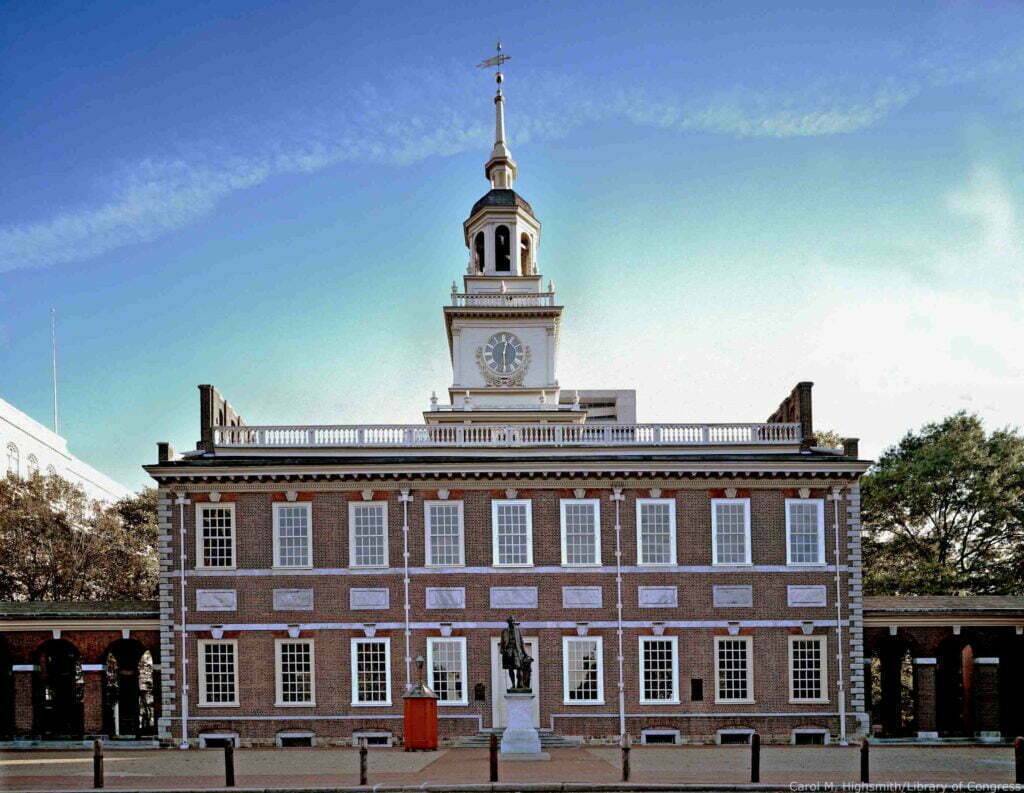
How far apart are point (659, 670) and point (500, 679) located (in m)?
4.91

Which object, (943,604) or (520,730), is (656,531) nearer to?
(520,730)

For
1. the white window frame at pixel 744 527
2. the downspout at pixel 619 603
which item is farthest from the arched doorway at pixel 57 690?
the white window frame at pixel 744 527

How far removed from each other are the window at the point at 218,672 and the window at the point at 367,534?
4567 millimetres

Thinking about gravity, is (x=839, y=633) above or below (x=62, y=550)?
below

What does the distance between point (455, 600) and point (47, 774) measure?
13224mm

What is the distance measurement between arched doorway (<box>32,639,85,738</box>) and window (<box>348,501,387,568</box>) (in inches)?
375

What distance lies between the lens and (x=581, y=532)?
38000 millimetres

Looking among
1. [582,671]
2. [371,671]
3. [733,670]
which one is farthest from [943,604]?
[371,671]

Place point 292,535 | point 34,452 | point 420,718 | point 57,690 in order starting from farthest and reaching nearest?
point 34,452 < point 57,690 < point 292,535 < point 420,718

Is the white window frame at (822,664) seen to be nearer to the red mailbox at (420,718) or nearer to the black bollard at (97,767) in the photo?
the red mailbox at (420,718)

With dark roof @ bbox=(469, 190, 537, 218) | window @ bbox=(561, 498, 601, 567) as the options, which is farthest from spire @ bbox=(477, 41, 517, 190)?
window @ bbox=(561, 498, 601, 567)

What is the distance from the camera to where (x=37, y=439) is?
284ft

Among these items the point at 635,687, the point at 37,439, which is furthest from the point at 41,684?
the point at 37,439

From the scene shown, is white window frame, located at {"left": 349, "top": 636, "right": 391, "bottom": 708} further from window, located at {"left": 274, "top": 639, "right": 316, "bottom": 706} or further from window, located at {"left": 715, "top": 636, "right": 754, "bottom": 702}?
window, located at {"left": 715, "top": 636, "right": 754, "bottom": 702}
